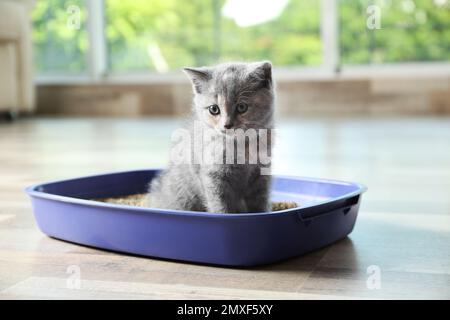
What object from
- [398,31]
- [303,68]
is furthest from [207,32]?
[398,31]

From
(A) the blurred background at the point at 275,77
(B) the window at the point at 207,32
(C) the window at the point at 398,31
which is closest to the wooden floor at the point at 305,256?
(A) the blurred background at the point at 275,77

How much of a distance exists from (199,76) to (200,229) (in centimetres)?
→ 34

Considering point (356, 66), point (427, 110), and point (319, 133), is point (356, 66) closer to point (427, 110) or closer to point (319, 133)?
point (427, 110)

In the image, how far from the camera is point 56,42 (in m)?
5.45

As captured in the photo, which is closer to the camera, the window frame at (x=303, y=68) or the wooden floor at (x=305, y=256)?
the wooden floor at (x=305, y=256)

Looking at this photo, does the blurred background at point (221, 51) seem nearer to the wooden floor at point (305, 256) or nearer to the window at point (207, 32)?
the window at point (207, 32)

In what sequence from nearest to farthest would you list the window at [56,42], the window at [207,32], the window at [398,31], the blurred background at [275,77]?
1. the blurred background at [275,77]
2. the window at [398,31]
3. the window at [207,32]
4. the window at [56,42]

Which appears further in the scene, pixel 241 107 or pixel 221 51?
pixel 221 51

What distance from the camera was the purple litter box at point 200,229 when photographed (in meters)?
1.12

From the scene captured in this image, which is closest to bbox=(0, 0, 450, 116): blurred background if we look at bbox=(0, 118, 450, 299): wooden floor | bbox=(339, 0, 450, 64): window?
bbox=(339, 0, 450, 64): window

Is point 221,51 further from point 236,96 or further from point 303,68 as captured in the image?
point 236,96

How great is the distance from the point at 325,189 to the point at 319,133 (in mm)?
1978
